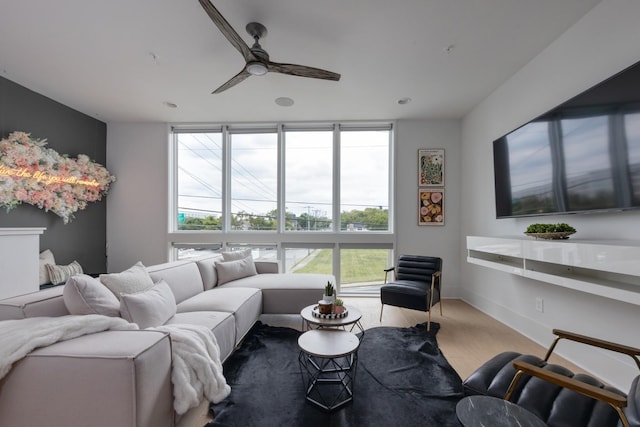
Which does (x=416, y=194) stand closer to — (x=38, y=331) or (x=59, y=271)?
(x=38, y=331)

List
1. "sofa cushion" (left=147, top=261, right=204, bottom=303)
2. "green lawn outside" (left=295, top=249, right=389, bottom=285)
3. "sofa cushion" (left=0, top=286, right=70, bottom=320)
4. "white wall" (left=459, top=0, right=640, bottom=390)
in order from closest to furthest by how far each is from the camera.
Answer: "sofa cushion" (left=0, top=286, right=70, bottom=320), "white wall" (left=459, top=0, right=640, bottom=390), "sofa cushion" (left=147, top=261, right=204, bottom=303), "green lawn outside" (left=295, top=249, right=389, bottom=285)

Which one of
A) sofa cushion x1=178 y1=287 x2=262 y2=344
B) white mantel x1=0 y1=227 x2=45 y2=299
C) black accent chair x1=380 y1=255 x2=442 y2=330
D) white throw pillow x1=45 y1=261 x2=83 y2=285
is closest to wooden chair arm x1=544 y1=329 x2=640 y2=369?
black accent chair x1=380 y1=255 x2=442 y2=330

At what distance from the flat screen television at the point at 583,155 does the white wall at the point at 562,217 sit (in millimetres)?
189

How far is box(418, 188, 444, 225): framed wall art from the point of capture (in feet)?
14.4

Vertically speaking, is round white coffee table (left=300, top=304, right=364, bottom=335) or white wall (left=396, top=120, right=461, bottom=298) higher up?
white wall (left=396, top=120, right=461, bottom=298)

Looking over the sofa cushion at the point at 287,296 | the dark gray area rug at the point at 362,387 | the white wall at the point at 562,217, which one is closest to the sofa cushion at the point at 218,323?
the dark gray area rug at the point at 362,387

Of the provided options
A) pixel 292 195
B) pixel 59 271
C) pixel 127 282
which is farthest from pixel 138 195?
pixel 127 282

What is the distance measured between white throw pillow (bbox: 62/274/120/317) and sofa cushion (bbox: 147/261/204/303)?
643mm

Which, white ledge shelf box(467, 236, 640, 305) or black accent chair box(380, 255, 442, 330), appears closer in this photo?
white ledge shelf box(467, 236, 640, 305)

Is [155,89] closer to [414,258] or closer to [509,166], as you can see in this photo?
[414,258]

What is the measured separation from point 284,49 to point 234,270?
259 cm

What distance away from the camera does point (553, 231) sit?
7.06 ft

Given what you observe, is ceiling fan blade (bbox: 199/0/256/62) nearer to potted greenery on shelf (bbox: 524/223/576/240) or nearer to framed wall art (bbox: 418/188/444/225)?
potted greenery on shelf (bbox: 524/223/576/240)

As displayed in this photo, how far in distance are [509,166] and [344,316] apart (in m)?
2.43
